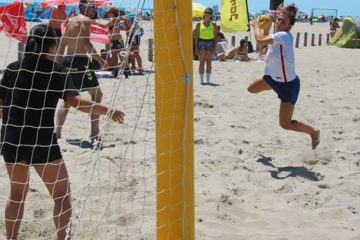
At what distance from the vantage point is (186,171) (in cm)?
277

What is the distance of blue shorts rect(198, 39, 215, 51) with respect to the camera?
11312mm

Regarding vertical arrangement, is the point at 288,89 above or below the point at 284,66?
below

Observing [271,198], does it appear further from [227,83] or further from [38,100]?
[227,83]

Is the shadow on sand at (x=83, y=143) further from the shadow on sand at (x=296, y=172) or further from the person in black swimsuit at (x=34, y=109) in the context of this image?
the person in black swimsuit at (x=34, y=109)

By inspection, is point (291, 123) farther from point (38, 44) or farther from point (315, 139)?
point (38, 44)

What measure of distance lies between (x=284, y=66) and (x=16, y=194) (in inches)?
116

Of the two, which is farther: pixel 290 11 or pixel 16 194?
pixel 290 11

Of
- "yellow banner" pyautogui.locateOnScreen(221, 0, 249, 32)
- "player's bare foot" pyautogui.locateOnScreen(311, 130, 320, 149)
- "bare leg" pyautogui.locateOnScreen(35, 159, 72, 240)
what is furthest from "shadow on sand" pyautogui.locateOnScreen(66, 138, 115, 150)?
"yellow banner" pyautogui.locateOnScreen(221, 0, 249, 32)

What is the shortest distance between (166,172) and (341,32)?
81.8 ft

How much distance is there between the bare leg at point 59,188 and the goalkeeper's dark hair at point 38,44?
59 centimetres

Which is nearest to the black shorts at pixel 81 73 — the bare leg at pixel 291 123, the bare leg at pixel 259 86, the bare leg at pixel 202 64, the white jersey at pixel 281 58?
the bare leg at pixel 259 86

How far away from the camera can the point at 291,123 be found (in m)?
5.39

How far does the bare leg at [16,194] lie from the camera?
3117 mm

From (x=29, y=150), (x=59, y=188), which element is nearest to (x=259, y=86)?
(x=59, y=188)
